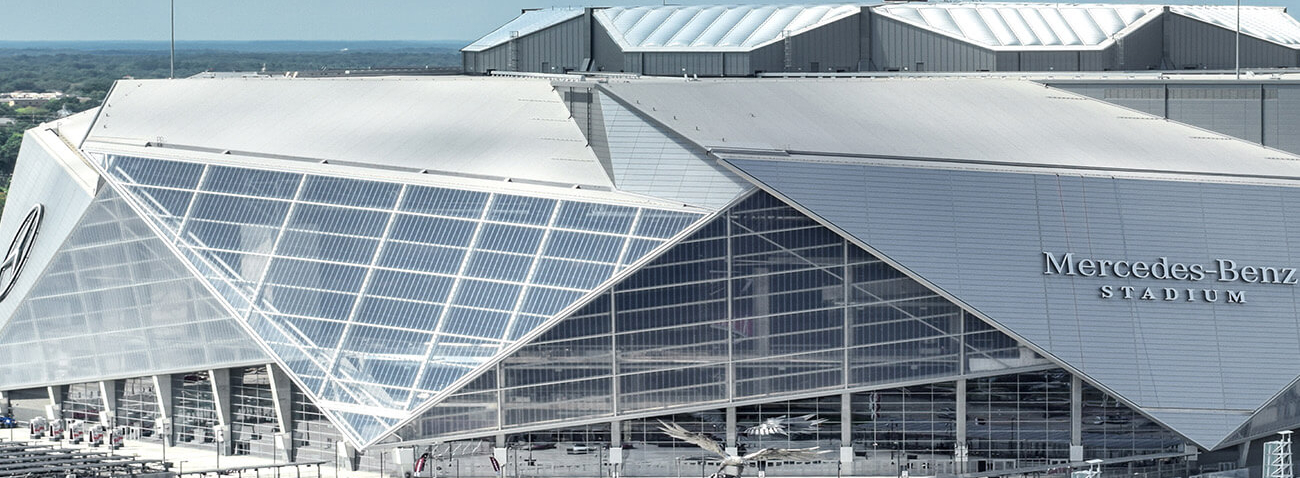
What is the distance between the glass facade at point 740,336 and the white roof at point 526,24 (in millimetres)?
35334

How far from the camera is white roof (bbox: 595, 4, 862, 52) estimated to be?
103625 mm

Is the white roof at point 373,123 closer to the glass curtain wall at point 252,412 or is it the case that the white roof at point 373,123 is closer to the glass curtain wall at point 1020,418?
the glass curtain wall at point 252,412

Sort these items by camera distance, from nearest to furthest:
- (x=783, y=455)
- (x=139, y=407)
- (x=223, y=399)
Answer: (x=783, y=455), (x=223, y=399), (x=139, y=407)

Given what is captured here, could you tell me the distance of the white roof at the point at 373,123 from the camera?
83.3m

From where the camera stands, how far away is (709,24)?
106750 millimetres

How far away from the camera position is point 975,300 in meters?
77.4

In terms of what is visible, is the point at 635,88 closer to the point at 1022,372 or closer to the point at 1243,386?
the point at 1022,372

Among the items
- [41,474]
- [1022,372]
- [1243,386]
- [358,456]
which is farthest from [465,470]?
[1243,386]

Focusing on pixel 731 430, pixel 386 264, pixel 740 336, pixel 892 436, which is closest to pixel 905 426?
pixel 892 436

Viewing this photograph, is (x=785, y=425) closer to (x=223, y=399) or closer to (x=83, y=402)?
(x=223, y=399)

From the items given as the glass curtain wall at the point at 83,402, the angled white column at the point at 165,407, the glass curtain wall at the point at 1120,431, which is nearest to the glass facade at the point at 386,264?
the angled white column at the point at 165,407

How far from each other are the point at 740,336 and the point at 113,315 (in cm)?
2658

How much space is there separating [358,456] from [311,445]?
10.2 feet

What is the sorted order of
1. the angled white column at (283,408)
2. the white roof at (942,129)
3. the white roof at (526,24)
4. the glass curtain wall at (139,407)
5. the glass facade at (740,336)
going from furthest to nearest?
the white roof at (526,24) < the glass curtain wall at (139,407) < the angled white column at (283,408) < the white roof at (942,129) < the glass facade at (740,336)
